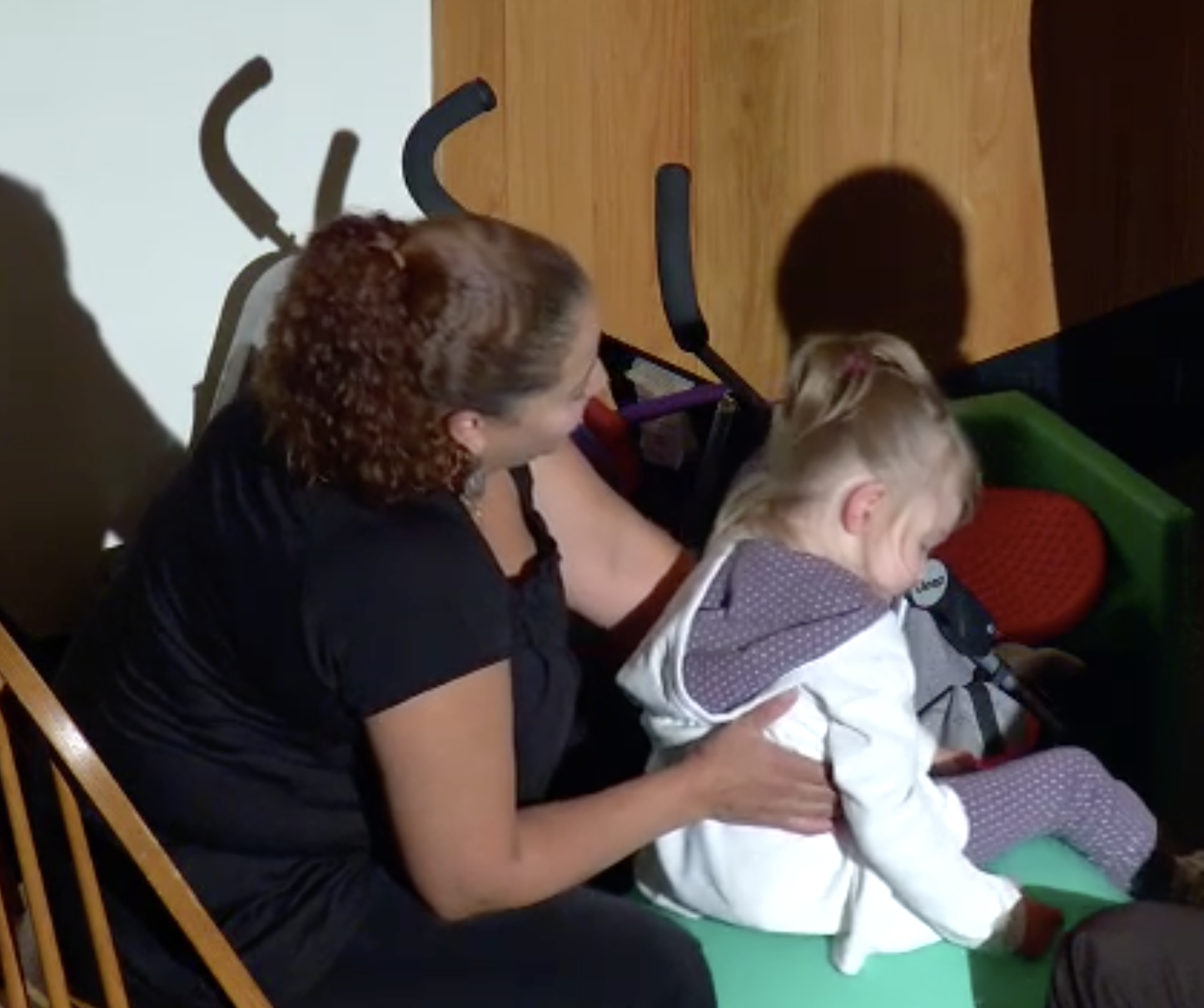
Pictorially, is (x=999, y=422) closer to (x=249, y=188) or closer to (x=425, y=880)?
(x=249, y=188)

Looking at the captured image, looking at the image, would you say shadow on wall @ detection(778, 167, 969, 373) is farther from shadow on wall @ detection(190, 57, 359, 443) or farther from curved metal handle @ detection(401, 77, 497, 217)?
curved metal handle @ detection(401, 77, 497, 217)

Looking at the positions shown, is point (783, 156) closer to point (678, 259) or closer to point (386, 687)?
point (678, 259)

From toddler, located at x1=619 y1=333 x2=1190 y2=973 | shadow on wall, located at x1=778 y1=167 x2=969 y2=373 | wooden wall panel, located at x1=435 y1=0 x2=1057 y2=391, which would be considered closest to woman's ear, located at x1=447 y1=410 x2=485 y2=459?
toddler, located at x1=619 y1=333 x2=1190 y2=973

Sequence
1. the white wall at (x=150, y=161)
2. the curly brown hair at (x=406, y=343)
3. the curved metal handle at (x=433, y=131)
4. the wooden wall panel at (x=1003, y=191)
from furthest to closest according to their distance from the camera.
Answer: the wooden wall panel at (x=1003, y=191)
the white wall at (x=150, y=161)
the curved metal handle at (x=433, y=131)
the curly brown hair at (x=406, y=343)

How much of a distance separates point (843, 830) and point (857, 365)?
343mm

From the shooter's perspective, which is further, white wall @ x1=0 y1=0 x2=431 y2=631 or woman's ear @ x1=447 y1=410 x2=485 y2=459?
white wall @ x1=0 y1=0 x2=431 y2=631

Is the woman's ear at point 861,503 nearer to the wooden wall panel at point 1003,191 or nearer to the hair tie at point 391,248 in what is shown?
the hair tie at point 391,248

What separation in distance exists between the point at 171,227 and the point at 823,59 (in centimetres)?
84

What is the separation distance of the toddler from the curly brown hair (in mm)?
227

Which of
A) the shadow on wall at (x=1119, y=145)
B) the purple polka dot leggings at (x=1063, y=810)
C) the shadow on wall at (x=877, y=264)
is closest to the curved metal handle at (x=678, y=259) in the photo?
the purple polka dot leggings at (x=1063, y=810)

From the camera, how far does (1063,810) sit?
184 cm

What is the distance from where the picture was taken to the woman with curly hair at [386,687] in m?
1.52

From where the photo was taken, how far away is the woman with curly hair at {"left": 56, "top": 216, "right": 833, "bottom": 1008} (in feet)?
4.99

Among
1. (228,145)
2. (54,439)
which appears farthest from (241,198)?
(54,439)
